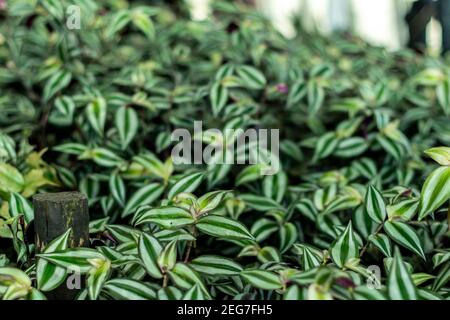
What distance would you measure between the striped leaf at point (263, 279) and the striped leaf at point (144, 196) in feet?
1.36

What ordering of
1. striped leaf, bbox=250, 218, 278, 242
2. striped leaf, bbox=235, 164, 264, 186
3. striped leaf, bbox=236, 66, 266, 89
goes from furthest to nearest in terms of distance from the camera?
striped leaf, bbox=236, 66, 266, 89 < striped leaf, bbox=235, 164, 264, 186 < striped leaf, bbox=250, 218, 278, 242

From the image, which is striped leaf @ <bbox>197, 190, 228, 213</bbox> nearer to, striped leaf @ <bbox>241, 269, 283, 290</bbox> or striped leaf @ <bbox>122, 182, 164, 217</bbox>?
striped leaf @ <bbox>241, 269, 283, 290</bbox>

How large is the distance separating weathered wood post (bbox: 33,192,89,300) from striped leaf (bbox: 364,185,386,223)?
1.66 feet

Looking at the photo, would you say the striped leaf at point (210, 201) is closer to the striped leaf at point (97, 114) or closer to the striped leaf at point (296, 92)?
the striped leaf at point (97, 114)

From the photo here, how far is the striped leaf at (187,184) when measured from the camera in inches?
45.9

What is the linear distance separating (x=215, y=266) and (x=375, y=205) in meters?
0.32

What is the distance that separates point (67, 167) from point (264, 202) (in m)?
0.51

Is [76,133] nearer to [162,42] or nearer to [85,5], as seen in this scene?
[85,5]

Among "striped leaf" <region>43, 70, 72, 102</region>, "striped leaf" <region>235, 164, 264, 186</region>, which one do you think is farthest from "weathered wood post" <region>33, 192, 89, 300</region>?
"striped leaf" <region>43, 70, 72, 102</region>

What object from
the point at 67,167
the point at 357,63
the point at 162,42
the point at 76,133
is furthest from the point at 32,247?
the point at 357,63

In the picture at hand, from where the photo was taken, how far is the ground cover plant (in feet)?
3.27

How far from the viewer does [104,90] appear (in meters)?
1.72

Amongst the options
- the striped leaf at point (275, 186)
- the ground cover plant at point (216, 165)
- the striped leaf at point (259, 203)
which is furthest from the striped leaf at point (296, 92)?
the striped leaf at point (259, 203)

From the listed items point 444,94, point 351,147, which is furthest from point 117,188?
point 444,94
